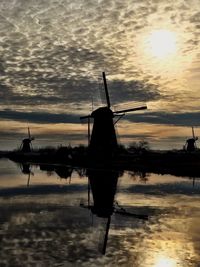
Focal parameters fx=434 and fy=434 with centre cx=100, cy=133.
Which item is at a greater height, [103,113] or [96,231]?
[103,113]

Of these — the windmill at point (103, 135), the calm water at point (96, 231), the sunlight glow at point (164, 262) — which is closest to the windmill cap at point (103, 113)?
the windmill at point (103, 135)

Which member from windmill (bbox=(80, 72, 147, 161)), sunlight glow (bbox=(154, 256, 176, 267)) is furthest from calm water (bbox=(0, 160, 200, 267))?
windmill (bbox=(80, 72, 147, 161))

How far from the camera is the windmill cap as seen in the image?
65250 mm

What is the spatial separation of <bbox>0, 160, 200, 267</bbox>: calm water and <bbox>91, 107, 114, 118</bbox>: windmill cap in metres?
35.2

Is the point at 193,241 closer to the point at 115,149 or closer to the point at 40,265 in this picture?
the point at 40,265

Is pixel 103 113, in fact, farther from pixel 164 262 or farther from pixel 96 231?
pixel 164 262

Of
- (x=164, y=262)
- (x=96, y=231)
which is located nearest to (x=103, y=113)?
(x=96, y=231)

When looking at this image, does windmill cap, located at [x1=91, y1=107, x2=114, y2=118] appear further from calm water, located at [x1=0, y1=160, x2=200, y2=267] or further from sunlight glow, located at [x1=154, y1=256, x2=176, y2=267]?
sunlight glow, located at [x1=154, y1=256, x2=176, y2=267]

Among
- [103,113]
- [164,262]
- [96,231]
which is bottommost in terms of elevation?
[164,262]

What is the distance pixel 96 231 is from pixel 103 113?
48.9 meters

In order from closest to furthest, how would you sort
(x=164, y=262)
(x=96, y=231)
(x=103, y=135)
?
1. (x=164, y=262)
2. (x=96, y=231)
3. (x=103, y=135)

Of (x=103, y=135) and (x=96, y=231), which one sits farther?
(x=103, y=135)

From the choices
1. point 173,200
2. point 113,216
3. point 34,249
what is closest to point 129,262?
point 34,249

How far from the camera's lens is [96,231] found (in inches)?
679
